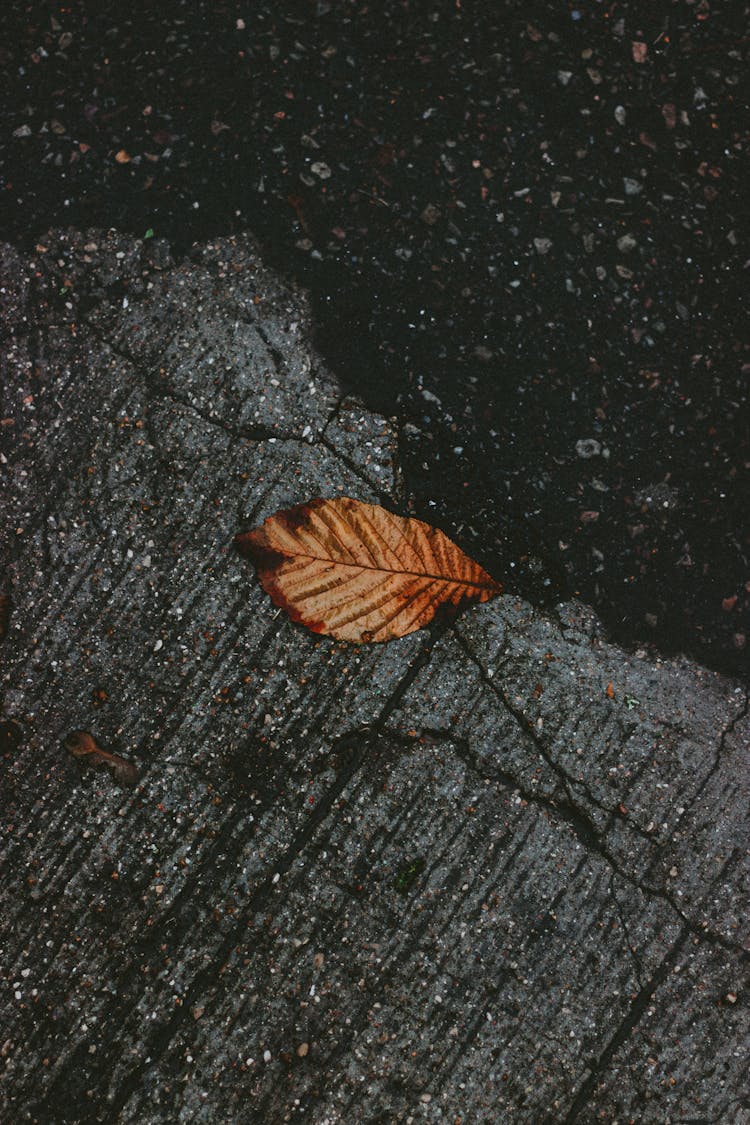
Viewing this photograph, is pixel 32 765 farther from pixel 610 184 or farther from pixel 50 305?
pixel 610 184

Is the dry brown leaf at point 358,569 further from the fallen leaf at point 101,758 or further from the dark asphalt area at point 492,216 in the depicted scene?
the fallen leaf at point 101,758

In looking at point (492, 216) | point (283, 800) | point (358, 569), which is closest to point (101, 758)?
point (283, 800)

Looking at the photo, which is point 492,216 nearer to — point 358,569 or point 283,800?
point 358,569

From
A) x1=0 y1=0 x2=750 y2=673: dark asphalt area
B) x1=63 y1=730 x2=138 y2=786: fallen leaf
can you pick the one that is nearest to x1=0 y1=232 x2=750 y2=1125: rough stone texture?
x1=63 y1=730 x2=138 y2=786: fallen leaf

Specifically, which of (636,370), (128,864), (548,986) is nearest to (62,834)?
(128,864)

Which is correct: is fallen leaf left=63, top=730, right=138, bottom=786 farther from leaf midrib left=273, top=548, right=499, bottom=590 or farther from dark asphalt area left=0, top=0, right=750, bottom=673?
dark asphalt area left=0, top=0, right=750, bottom=673

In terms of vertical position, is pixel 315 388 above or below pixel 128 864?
above
